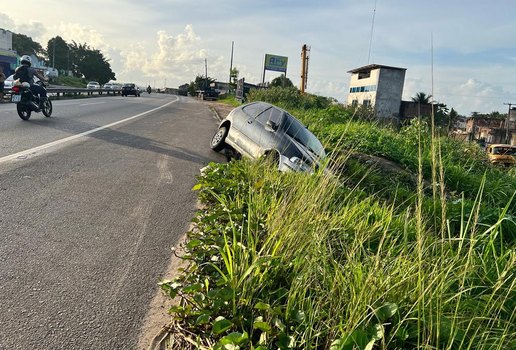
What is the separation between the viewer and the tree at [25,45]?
8719 centimetres

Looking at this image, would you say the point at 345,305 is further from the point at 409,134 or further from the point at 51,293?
the point at 409,134

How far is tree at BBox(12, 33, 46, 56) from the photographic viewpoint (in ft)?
286

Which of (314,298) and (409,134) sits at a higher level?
(409,134)

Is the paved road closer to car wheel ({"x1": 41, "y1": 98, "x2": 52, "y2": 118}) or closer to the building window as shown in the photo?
car wheel ({"x1": 41, "y1": 98, "x2": 52, "y2": 118})

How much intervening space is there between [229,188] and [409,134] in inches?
396

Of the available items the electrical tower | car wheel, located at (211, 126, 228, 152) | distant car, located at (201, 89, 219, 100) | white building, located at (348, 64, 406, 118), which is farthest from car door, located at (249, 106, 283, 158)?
distant car, located at (201, 89, 219, 100)

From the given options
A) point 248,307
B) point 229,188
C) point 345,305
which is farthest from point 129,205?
point 345,305

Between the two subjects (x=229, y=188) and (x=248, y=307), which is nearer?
(x=248, y=307)

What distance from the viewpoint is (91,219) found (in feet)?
13.9

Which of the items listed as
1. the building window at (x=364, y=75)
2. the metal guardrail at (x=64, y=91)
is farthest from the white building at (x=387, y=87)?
the metal guardrail at (x=64, y=91)

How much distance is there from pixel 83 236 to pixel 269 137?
187 inches

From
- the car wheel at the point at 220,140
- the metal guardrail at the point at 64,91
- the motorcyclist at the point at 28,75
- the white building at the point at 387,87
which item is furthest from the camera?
the white building at the point at 387,87

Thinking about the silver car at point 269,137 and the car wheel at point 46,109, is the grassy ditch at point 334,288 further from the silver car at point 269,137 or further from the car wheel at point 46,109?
the car wheel at point 46,109

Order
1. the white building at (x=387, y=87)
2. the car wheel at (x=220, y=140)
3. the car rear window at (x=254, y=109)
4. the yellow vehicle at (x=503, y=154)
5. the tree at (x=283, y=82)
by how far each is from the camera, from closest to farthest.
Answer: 1. the car rear window at (x=254, y=109)
2. the car wheel at (x=220, y=140)
3. the yellow vehicle at (x=503, y=154)
4. the tree at (x=283, y=82)
5. the white building at (x=387, y=87)
